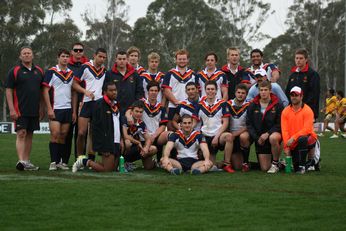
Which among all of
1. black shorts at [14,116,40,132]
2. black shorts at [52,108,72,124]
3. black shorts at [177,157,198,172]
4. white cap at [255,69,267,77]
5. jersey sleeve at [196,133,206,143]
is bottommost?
black shorts at [177,157,198,172]

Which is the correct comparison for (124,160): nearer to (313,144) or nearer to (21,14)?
(313,144)

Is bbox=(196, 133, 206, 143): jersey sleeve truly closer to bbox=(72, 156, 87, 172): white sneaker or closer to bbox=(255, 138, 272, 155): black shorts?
bbox=(255, 138, 272, 155): black shorts

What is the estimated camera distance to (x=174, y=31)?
5269cm

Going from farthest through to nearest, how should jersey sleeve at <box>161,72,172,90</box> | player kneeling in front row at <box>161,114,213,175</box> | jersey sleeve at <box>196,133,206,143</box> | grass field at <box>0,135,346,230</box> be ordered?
jersey sleeve at <box>161,72,172,90</box> → jersey sleeve at <box>196,133,206,143</box> → player kneeling in front row at <box>161,114,213,175</box> → grass field at <box>0,135,346,230</box>

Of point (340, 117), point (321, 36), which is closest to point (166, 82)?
point (340, 117)

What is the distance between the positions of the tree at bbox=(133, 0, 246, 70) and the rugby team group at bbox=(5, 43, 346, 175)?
4007 cm

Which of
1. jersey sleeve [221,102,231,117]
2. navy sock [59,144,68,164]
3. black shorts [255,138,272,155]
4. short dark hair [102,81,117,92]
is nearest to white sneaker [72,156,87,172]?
navy sock [59,144,68,164]

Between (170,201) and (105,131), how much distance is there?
3602mm

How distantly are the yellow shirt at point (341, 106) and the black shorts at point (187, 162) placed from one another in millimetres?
16371

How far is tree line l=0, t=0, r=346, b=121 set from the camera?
49.9m

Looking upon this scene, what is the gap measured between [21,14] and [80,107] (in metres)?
40.1

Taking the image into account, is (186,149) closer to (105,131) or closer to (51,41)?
(105,131)

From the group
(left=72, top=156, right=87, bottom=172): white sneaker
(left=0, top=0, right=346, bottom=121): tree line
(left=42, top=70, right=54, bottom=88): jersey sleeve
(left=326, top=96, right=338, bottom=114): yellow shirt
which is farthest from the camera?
(left=0, top=0, right=346, bottom=121): tree line

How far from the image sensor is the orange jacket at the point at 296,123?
421 inches
